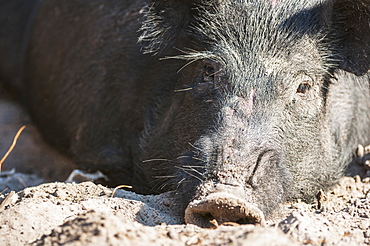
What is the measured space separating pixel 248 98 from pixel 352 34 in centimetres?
103

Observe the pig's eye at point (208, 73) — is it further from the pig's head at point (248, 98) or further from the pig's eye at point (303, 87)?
the pig's eye at point (303, 87)

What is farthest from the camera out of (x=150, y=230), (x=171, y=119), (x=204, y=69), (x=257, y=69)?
(x=171, y=119)

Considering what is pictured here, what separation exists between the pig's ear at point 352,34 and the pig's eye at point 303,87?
0.35 metres

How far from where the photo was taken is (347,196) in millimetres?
3875

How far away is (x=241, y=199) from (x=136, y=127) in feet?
6.86

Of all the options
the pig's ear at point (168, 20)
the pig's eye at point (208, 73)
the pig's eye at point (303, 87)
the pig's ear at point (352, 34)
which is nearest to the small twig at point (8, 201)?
the pig's eye at point (208, 73)

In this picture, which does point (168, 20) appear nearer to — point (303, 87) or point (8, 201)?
point (303, 87)

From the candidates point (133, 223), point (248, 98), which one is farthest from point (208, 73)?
point (133, 223)

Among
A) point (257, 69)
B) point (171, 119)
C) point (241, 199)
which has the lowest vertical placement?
point (171, 119)

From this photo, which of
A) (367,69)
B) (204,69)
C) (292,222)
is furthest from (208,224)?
(367,69)

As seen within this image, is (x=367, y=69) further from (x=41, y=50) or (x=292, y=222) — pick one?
(x=41, y=50)

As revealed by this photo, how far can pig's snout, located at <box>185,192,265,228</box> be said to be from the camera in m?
2.76

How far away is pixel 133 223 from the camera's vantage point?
2.60 meters

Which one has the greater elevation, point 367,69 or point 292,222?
point 367,69
